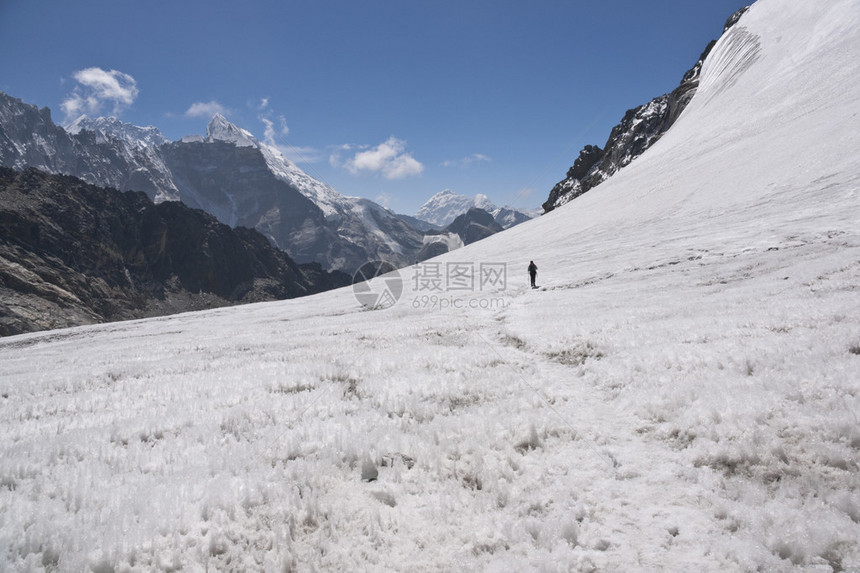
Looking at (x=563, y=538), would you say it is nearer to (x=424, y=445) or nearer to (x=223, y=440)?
(x=424, y=445)

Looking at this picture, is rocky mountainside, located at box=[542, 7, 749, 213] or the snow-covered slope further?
rocky mountainside, located at box=[542, 7, 749, 213]

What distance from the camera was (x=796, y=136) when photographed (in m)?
35.8

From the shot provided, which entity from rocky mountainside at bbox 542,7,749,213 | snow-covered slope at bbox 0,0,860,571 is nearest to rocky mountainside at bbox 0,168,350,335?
snow-covered slope at bbox 0,0,860,571

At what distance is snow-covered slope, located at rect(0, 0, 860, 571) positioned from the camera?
3.68 meters

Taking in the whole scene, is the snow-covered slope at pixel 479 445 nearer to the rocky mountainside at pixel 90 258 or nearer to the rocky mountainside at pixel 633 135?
the rocky mountainside at pixel 633 135

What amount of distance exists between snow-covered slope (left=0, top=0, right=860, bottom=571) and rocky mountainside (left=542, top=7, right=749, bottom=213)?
335 ft

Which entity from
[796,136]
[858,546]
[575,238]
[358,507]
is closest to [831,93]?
[796,136]

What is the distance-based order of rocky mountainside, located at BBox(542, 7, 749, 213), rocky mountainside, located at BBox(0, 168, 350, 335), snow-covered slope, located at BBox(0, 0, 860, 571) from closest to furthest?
1. snow-covered slope, located at BBox(0, 0, 860, 571)
2. rocky mountainside, located at BBox(542, 7, 749, 213)
3. rocky mountainside, located at BBox(0, 168, 350, 335)

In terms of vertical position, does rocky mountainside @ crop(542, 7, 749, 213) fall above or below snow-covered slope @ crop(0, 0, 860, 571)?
above

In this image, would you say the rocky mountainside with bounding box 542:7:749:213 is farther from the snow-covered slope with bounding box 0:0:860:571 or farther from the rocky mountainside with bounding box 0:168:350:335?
the rocky mountainside with bounding box 0:168:350:335

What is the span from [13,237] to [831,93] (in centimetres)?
19987

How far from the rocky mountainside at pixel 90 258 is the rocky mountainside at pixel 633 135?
6429 inches

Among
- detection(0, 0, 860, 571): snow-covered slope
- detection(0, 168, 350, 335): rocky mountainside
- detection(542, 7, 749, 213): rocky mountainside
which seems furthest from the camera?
detection(0, 168, 350, 335): rocky mountainside

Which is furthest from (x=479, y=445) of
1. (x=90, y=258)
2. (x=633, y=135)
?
(x=90, y=258)
